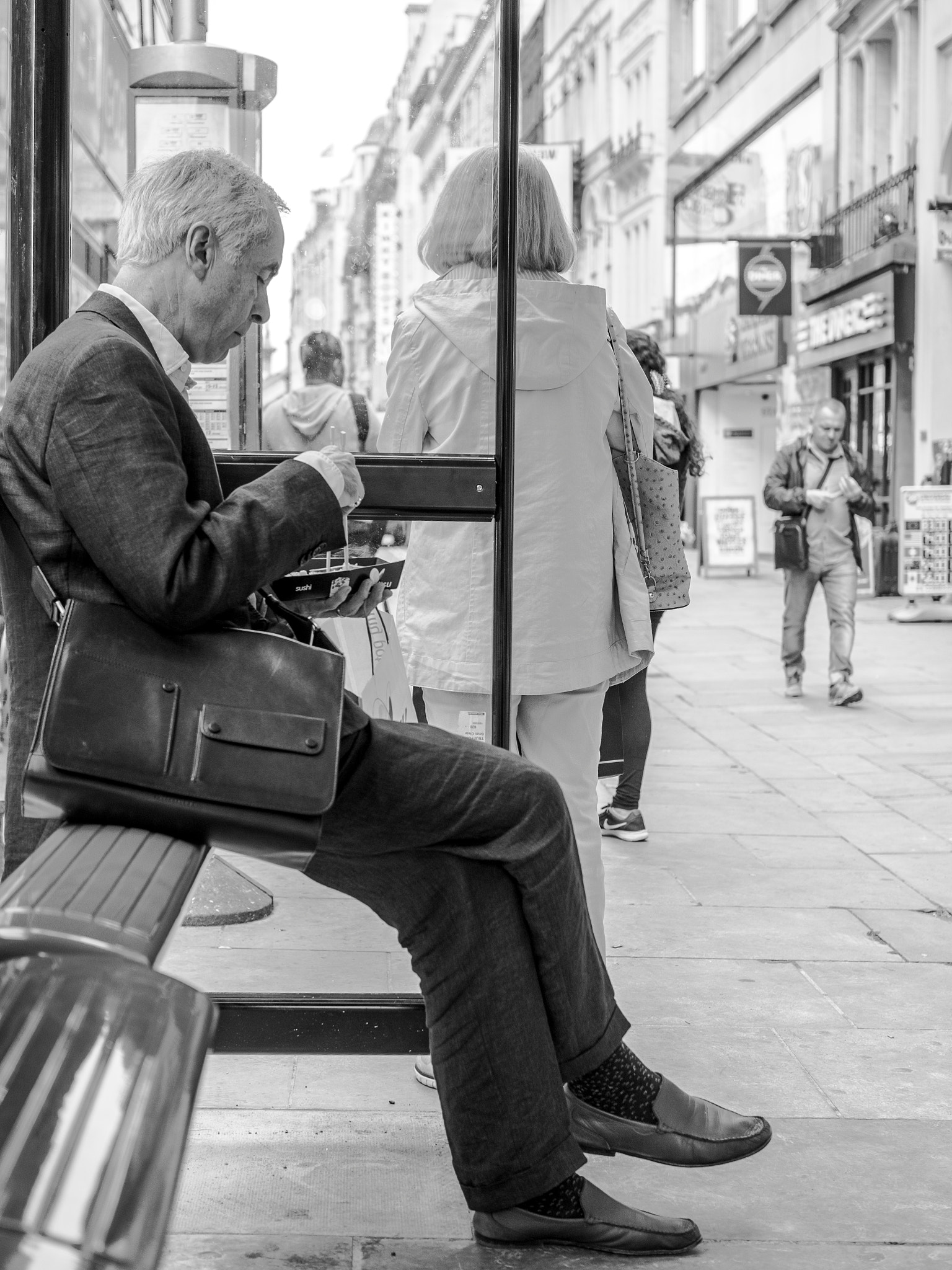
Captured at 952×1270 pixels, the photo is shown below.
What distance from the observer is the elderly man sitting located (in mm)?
2455

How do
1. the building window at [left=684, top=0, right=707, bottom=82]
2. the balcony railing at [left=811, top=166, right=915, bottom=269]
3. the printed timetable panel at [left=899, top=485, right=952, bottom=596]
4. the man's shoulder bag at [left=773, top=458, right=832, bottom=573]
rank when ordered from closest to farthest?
the man's shoulder bag at [left=773, top=458, right=832, bottom=573]
the printed timetable panel at [left=899, top=485, right=952, bottom=596]
the balcony railing at [left=811, top=166, right=915, bottom=269]
the building window at [left=684, top=0, right=707, bottom=82]

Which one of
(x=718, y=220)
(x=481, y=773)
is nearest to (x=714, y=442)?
(x=718, y=220)

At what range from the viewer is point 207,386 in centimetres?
403

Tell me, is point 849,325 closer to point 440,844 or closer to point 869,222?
point 869,222

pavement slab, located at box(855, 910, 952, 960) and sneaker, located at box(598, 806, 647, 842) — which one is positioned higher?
sneaker, located at box(598, 806, 647, 842)

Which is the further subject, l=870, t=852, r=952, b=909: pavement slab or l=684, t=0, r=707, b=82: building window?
l=684, t=0, r=707, b=82: building window

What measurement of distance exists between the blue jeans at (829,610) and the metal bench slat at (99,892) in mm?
7831

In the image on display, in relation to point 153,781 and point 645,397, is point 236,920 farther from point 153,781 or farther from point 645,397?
point 153,781

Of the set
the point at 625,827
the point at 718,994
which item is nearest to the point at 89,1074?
the point at 718,994

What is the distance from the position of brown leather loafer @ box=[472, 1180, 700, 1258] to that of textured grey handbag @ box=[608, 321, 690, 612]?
140 cm

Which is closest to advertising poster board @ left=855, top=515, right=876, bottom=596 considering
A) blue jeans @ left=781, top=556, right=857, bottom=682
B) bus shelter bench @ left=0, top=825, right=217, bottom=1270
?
blue jeans @ left=781, top=556, right=857, bottom=682

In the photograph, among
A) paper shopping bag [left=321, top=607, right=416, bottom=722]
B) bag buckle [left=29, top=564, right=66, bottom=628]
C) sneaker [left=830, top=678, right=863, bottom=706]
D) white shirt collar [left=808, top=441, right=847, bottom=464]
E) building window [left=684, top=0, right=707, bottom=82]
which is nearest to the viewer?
bag buckle [left=29, top=564, right=66, bottom=628]

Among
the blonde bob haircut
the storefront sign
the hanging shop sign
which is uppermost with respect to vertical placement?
the hanging shop sign

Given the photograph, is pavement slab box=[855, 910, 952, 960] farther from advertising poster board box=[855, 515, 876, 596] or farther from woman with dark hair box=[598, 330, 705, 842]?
advertising poster board box=[855, 515, 876, 596]
